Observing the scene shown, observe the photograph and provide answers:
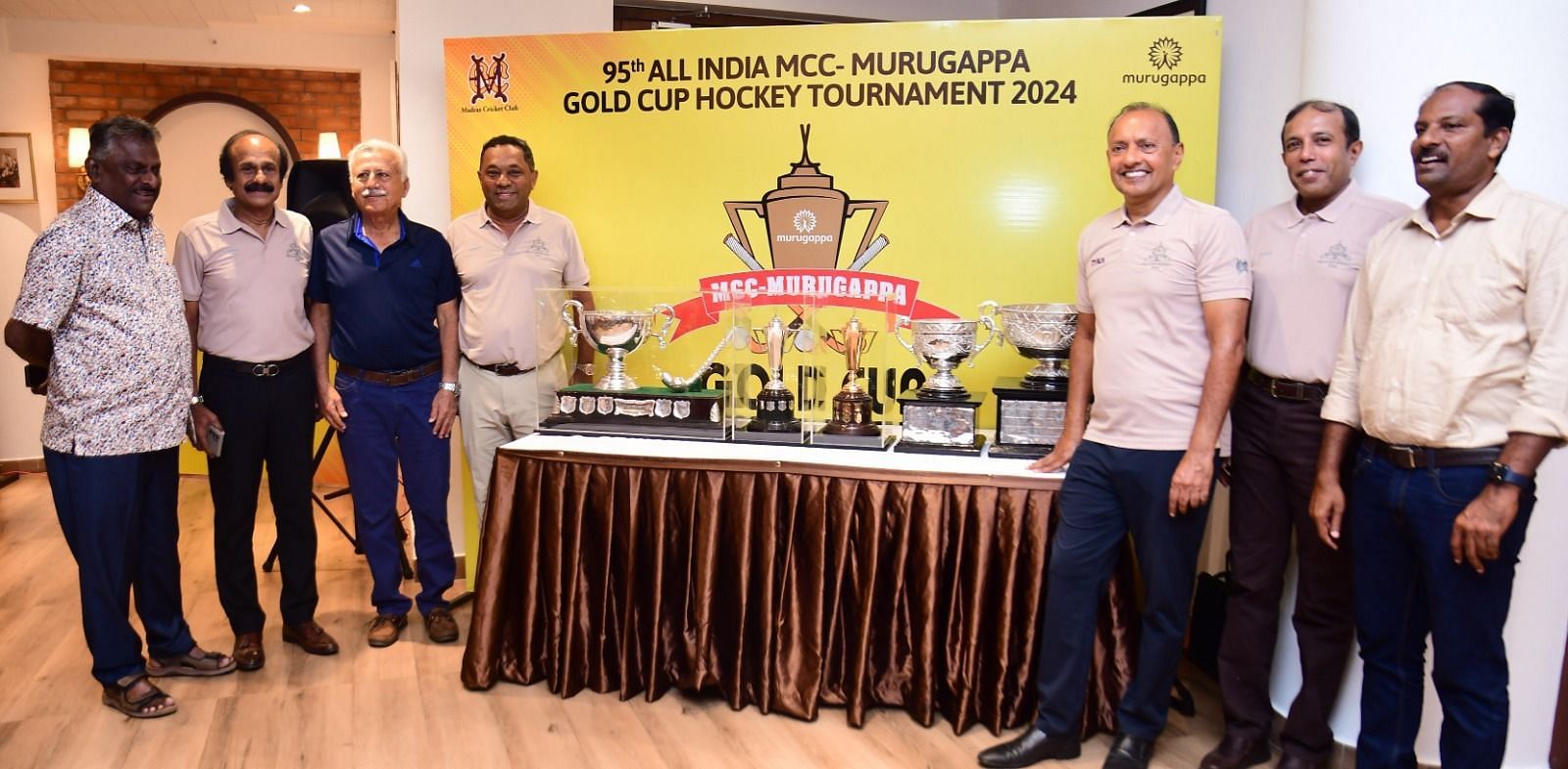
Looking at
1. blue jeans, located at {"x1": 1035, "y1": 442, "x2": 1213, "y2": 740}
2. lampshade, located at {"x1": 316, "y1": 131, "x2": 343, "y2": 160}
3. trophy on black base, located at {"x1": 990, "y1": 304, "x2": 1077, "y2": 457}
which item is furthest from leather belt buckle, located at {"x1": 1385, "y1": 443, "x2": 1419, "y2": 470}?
lampshade, located at {"x1": 316, "y1": 131, "x2": 343, "y2": 160}

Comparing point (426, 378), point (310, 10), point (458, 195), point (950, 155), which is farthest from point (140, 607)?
point (310, 10)

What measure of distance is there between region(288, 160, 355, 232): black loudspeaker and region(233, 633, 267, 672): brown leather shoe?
181cm

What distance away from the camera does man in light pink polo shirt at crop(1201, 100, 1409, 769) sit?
2.25 metres

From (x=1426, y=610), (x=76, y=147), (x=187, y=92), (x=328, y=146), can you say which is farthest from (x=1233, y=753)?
(x=187, y=92)

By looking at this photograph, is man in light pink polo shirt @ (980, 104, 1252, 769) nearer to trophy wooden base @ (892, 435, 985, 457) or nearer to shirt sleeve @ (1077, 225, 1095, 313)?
shirt sleeve @ (1077, 225, 1095, 313)

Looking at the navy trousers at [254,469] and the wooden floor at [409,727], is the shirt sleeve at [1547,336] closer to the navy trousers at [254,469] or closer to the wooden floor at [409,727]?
the wooden floor at [409,727]

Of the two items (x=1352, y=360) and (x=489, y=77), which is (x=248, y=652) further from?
(x=1352, y=360)

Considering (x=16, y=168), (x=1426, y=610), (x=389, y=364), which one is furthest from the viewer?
(x=16, y=168)

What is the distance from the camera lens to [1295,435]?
2.28 m

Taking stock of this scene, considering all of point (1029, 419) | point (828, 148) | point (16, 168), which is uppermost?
point (16, 168)

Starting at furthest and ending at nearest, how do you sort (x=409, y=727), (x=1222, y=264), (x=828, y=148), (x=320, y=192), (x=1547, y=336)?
(x=320, y=192) → (x=828, y=148) → (x=409, y=727) → (x=1222, y=264) → (x=1547, y=336)

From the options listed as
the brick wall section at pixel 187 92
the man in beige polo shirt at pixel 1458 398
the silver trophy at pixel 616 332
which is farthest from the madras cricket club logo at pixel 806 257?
the brick wall section at pixel 187 92

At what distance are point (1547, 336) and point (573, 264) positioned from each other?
276cm

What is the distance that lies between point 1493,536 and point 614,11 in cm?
369
